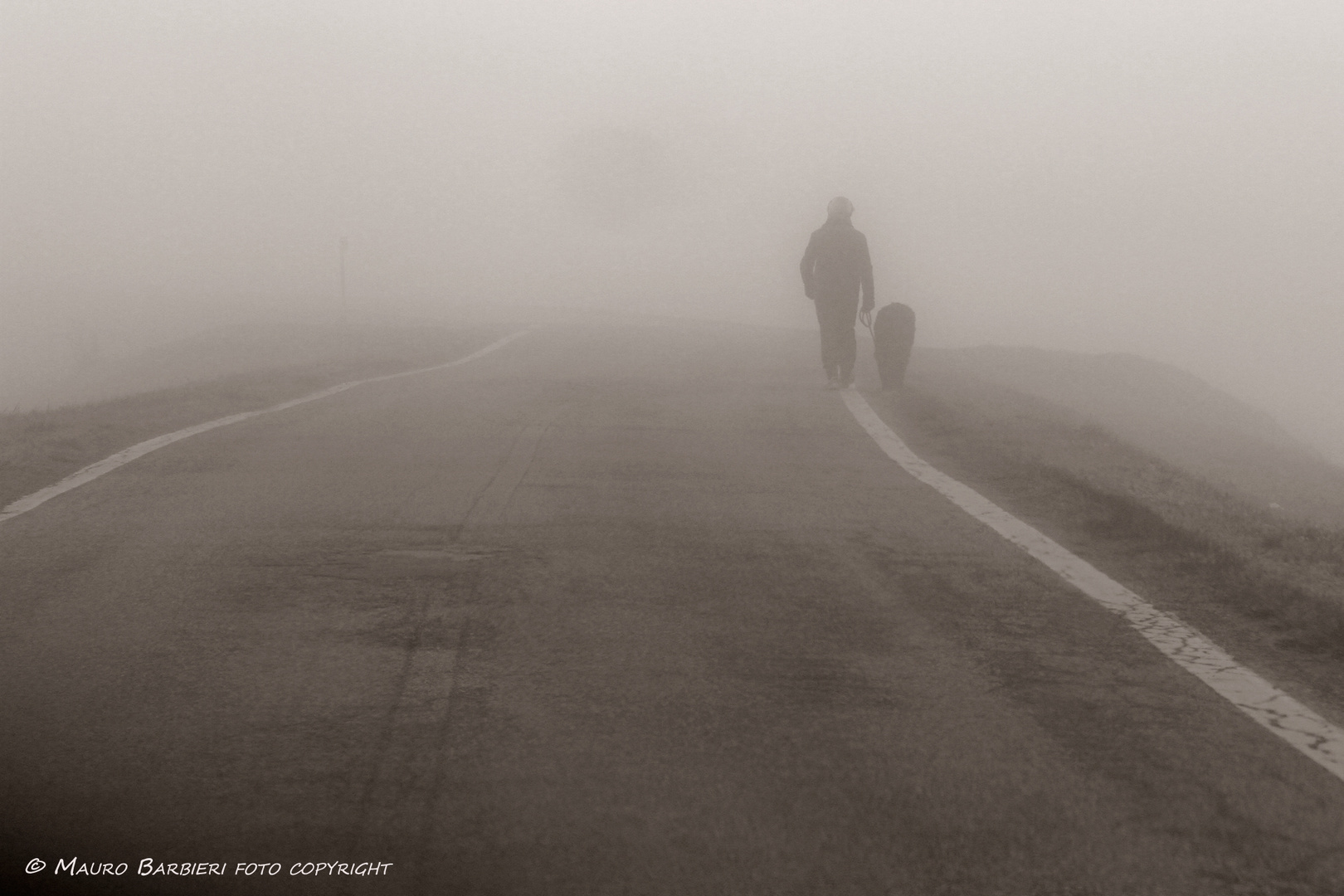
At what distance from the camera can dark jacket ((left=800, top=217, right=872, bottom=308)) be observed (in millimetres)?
16266

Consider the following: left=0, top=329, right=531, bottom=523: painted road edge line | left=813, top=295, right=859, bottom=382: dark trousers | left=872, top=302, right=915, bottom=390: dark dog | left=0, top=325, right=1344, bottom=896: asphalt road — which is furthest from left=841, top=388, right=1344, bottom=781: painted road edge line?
left=813, top=295, right=859, bottom=382: dark trousers

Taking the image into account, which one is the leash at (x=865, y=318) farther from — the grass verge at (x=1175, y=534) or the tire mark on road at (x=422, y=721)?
the tire mark on road at (x=422, y=721)

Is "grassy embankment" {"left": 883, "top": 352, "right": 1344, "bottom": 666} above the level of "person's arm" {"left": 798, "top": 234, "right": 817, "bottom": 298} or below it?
below

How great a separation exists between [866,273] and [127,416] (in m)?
8.33

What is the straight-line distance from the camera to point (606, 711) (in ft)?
13.4

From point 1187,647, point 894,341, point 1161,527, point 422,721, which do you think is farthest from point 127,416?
point 1187,647

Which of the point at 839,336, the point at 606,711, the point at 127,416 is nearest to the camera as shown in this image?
the point at 606,711

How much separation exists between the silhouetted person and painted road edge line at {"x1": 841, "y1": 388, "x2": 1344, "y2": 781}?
7834 mm

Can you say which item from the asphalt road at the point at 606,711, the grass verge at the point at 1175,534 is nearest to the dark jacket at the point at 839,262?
the grass verge at the point at 1175,534

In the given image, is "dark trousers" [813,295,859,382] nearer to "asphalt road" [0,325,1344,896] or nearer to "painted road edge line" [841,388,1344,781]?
"painted road edge line" [841,388,1344,781]

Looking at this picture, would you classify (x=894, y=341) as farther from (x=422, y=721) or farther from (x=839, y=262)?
(x=422, y=721)

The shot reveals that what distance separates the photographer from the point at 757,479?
8.66 meters

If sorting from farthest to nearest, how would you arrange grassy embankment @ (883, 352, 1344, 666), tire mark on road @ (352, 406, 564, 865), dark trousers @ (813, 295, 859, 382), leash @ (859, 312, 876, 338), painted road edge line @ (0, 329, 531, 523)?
leash @ (859, 312, 876, 338) < dark trousers @ (813, 295, 859, 382) < painted road edge line @ (0, 329, 531, 523) < grassy embankment @ (883, 352, 1344, 666) < tire mark on road @ (352, 406, 564, 865)

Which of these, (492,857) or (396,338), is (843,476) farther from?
(396,338)
